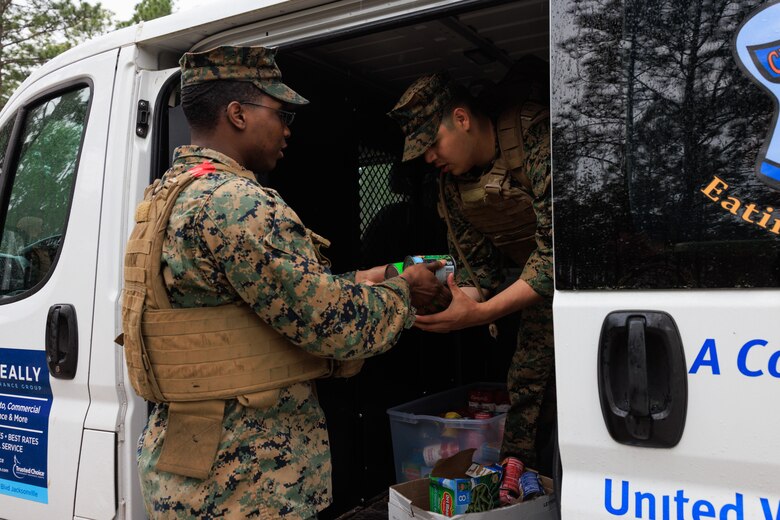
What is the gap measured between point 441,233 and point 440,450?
3.66 feet

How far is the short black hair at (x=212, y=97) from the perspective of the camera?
169 cm

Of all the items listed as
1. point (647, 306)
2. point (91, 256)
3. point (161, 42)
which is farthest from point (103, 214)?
point (647, 306)

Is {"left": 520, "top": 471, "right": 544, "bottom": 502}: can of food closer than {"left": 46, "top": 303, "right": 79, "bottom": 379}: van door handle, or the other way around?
{"left": 520, "top": 471, "right": 544, "bottom": 502}: can of food

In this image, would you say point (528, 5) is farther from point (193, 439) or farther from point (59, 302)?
point (59, 302)

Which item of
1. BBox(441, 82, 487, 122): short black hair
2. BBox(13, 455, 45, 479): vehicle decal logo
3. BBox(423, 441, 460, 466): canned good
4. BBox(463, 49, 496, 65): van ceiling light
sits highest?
BBox(463, 49, 496, 65): van ceiling light

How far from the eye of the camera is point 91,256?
217 centimetres

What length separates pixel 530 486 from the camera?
2021 mm

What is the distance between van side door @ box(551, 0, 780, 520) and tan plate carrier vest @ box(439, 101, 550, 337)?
40.2 inches

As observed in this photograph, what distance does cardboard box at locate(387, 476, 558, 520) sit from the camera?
1.88 metres

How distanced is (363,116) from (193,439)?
168cm

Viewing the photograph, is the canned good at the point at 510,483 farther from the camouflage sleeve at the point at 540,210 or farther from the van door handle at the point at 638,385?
the van door handle at the point at 638,385

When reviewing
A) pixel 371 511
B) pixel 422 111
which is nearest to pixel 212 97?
pixel 422 111

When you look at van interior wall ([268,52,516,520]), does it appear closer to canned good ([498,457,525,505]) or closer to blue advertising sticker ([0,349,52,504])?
canned good ([498,457,525,505])

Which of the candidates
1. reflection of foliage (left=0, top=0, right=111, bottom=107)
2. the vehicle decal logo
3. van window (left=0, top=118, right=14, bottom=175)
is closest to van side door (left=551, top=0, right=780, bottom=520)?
the vehicle decal logo
